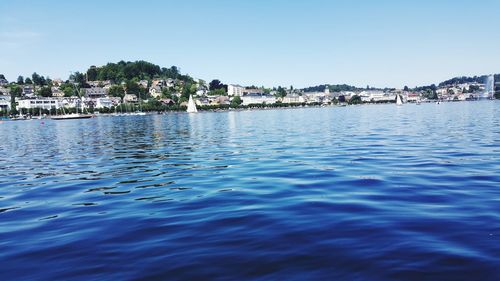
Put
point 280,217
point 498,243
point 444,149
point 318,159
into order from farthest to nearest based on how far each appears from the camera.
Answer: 1. point 444,149
2. point 318,159
3. point 280,217
4. point 498,243

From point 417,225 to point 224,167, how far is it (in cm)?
1228

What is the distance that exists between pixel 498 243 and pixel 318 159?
14.4 meters

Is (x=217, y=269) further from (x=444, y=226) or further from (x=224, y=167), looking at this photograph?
(x=224, y=167)

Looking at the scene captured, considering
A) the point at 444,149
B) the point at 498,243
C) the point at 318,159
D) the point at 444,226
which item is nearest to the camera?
the point at 498,243

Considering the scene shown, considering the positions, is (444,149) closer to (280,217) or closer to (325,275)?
(280,217)

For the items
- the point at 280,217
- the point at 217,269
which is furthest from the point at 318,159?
the point at 217,269

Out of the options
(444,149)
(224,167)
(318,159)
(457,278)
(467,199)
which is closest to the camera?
(457,278)

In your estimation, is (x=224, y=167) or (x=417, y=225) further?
(x=224, y=167)

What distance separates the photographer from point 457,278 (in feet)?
22.0

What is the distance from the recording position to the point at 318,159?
74.0 ft

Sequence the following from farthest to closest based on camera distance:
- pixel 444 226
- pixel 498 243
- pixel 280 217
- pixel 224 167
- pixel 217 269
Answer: pixel 224 167
pixel 280 217
pixel 444 226
pixel 498 243
pixel 217 269

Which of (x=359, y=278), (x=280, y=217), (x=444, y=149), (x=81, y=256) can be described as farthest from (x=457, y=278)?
(x=444, y=149)

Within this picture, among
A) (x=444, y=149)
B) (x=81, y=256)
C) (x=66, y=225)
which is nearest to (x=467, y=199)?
(x=81, y=256)

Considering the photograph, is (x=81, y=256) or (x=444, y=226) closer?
(x=81, y=256)
